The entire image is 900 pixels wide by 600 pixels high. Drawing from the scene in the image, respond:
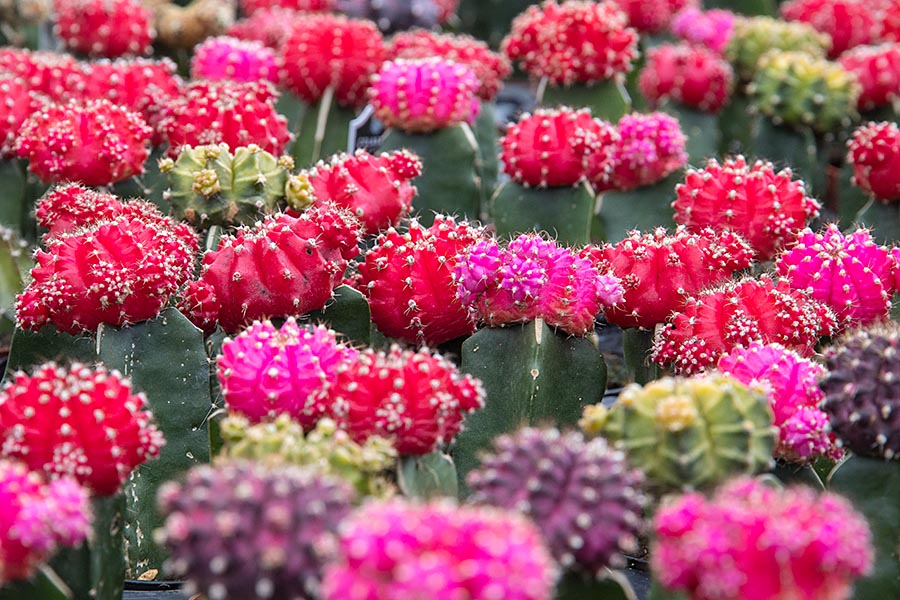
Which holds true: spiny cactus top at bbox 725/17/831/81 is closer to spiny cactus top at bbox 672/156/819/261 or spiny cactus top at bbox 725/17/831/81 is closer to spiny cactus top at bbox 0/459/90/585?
spiny cactus top at bbox 672/156/819/261

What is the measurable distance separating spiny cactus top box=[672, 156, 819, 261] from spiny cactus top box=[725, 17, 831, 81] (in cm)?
177

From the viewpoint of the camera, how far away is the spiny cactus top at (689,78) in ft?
12.8

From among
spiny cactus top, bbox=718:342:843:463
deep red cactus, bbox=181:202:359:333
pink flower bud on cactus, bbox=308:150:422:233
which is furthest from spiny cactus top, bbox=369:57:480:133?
spiny cactus top, bbox=718:342:843:463

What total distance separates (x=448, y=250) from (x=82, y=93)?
4.48 feet

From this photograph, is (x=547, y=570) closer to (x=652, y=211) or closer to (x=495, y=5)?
(x=652, y=211)

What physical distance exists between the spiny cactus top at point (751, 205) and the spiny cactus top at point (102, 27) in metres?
2.03

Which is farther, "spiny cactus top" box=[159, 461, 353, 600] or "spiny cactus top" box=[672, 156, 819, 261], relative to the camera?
"spiny cactus top" box=[672, 156, 819, 261]

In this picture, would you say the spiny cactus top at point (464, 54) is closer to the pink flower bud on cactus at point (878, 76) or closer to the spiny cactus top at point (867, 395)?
the pink flower bud on cactus at point (878, 76)

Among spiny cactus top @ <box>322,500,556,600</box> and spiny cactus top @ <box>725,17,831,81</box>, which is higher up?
spiny cactus top @ <box>322,500,556,600</box>

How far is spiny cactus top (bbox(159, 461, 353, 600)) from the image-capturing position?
130 centimetres

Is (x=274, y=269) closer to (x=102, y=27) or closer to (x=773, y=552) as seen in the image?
(x=773, y=552)

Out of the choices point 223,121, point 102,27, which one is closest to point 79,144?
point 223,121

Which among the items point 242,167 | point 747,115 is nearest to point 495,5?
point 747,115

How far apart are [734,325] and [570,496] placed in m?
0.78
